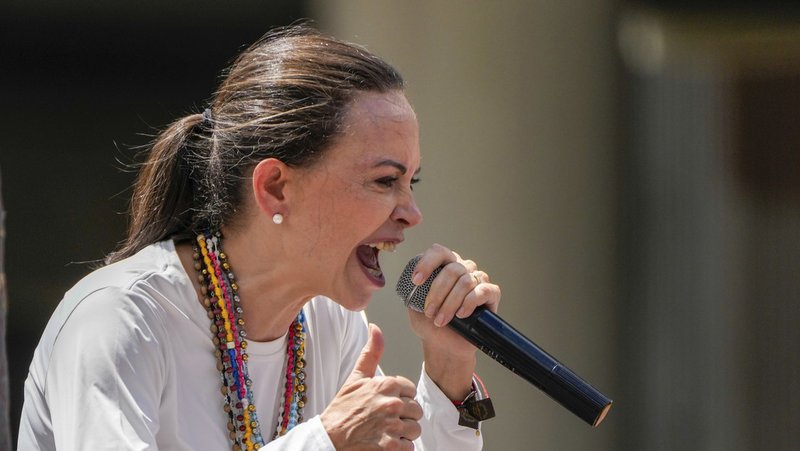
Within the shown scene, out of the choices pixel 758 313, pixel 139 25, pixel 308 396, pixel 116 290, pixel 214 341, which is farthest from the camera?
pixel 758 313

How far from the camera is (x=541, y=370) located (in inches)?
100

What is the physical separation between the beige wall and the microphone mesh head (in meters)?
3.27

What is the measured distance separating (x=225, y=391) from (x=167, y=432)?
0.20 m

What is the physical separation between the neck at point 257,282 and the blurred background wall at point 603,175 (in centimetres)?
325

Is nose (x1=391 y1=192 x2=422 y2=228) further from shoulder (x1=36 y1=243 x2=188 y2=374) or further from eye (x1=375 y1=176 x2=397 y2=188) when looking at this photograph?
shoulder (x1=36 y1=243 x2=188 y2=374)

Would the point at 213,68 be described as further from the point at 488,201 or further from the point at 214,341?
the point at 214,341

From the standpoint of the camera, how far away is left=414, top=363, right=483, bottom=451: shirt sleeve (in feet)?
9.57

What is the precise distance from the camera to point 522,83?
6.41 m

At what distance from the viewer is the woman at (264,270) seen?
8.48ft

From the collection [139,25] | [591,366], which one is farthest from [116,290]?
[591,366]

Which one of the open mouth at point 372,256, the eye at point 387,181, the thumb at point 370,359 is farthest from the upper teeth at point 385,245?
the thumb at point 370,359

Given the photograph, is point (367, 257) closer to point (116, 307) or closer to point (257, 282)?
point (257, 282)

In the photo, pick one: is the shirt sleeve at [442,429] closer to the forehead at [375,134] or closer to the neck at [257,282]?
the neck at [257,282]

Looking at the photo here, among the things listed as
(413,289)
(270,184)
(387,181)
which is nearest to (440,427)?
(413,289)
